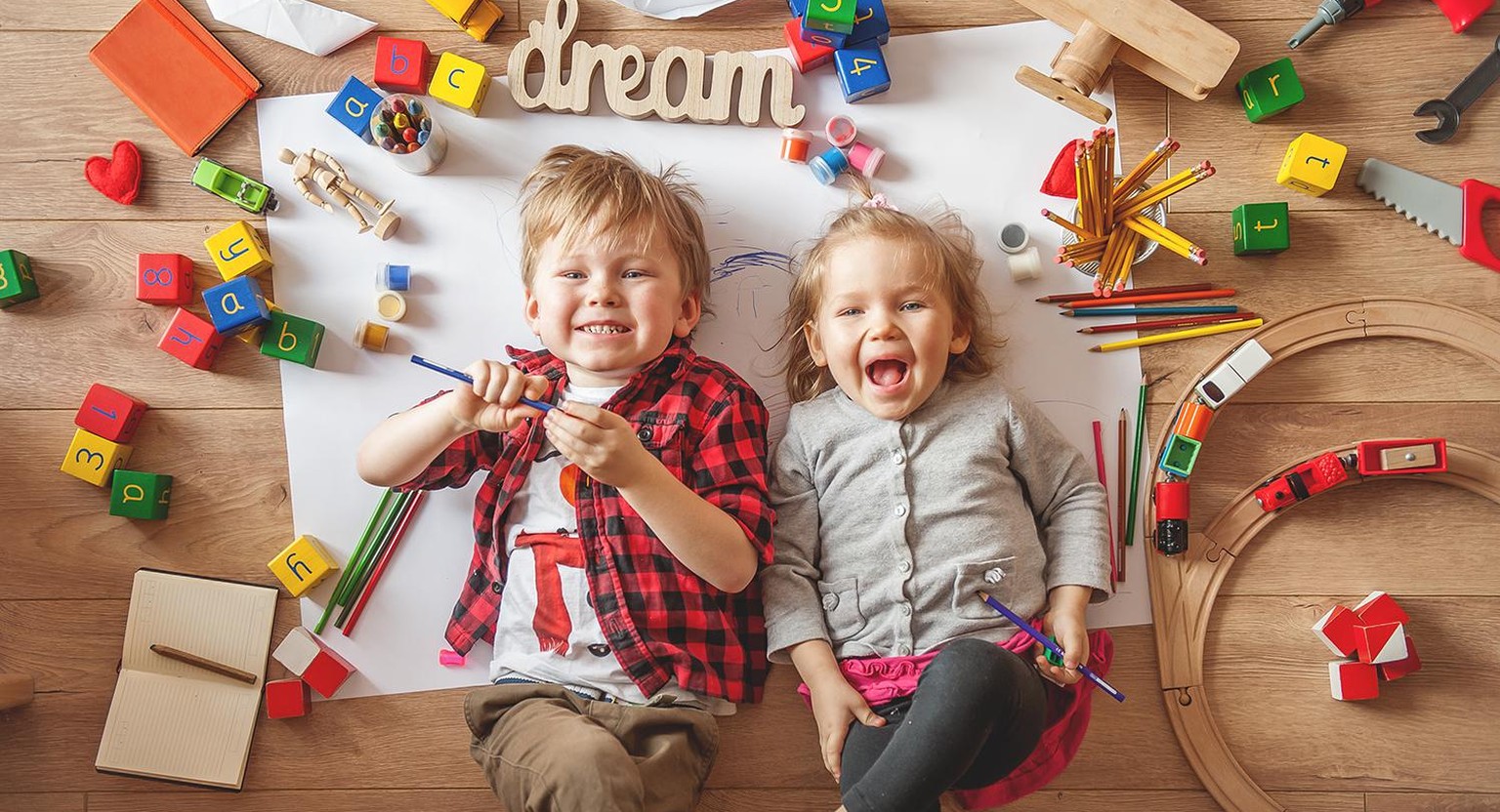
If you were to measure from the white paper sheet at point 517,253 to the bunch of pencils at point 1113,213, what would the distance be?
5 cm

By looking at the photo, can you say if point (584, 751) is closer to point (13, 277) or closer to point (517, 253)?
point (517, 253)

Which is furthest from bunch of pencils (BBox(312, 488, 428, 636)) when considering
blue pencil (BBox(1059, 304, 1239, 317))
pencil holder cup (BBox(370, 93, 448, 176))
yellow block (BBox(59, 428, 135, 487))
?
blue pencil (BBox(1059, 304, 1239, 317))

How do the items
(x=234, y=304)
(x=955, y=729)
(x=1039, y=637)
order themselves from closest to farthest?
(x=955, y=729), (x=1039, y=637), (x=234, y=304)

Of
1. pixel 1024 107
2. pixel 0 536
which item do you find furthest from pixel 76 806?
pixel 1024 107

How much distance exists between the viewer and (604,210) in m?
1.14

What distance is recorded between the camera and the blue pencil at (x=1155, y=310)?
1281 millimetres

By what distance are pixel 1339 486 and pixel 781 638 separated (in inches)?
30.3

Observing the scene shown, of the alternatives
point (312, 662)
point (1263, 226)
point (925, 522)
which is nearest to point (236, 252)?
point (312, 662)

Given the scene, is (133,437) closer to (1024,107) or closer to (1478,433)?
(1024,107)

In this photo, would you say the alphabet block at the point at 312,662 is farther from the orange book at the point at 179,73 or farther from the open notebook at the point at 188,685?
the orange book at the point at 179,73

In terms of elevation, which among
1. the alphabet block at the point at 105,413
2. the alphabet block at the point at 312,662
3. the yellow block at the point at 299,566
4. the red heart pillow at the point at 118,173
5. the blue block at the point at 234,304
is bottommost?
the alphabet block at the point at 312,662

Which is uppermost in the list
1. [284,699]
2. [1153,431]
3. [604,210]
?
[604,210]

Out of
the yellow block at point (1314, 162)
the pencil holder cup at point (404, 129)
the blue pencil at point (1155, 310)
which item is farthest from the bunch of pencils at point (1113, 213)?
the pencil holder cup at point (404, 129)

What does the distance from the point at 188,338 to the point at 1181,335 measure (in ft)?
4.24
